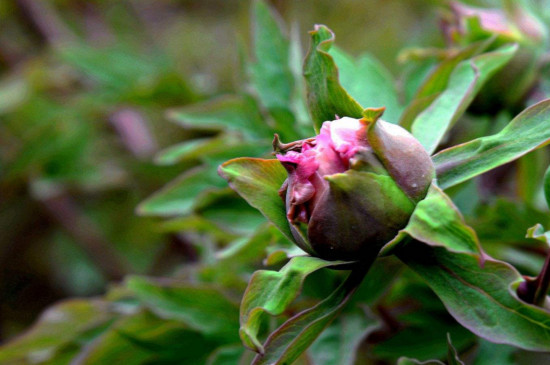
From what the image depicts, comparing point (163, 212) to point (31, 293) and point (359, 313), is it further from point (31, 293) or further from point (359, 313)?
point (31, 293)

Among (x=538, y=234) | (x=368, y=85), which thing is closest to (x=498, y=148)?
(x=538, y=234)

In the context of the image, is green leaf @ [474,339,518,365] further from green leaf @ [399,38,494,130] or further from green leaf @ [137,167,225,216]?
green leaf @ [137,167,225,216]

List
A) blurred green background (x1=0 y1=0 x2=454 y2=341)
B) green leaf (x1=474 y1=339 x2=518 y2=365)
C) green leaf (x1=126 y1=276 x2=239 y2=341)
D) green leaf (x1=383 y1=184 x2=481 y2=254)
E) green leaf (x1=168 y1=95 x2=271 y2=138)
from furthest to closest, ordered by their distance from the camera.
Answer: blurred green background (x1=0 y1=0 x2=454 y2=341) < green leaf (x1=168 y1=95 x2=271 y2=138) < green leaf (x1=126 y1=276 x2=239 y2=341) < green leaf (x1=474 y1=339 x2=518 y2=365) < green leaf (x1=383 y1=184 x2=481 y2=254)

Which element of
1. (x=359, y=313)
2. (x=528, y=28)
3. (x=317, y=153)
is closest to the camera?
(x=317, y=153)

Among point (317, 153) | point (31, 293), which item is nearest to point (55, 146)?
point (31, 293)

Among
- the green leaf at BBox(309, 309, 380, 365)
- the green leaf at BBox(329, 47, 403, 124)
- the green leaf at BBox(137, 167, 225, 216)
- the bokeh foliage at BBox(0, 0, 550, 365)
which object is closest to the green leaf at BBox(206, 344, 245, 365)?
the bokeh foliage at BBox(0, 0, 550, 365)

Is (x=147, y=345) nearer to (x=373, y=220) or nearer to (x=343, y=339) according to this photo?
(x=343, y=339)

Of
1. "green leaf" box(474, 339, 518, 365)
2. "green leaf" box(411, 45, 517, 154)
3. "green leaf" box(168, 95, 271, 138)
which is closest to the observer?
"green leaf" box(411, 45, 517, 154)
